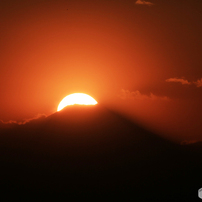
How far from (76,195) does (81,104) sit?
39389mm

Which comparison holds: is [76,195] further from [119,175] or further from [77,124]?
[77,124]

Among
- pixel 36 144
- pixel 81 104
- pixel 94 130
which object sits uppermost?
pixel 81 104

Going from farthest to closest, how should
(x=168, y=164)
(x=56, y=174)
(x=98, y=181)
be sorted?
(x=168, y=164) → (x=56, y=174) → (x=98, y=181)

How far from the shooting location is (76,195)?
37.8 metres

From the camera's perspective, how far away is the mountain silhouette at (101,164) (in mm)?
38594

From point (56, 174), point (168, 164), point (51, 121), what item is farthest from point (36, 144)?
point (168, 164)

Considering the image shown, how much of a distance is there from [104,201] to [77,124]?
33215 millimetres

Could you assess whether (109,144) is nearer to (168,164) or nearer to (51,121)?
(168,164)

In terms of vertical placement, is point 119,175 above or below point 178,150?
below

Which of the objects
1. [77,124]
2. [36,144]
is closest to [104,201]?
[36,144]

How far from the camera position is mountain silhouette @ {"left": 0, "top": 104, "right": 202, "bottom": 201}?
38594mm

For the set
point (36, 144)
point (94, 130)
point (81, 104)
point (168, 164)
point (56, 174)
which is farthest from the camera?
point (81, 104)

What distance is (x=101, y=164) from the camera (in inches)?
1751

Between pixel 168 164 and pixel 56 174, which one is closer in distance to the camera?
pixel 56 174
